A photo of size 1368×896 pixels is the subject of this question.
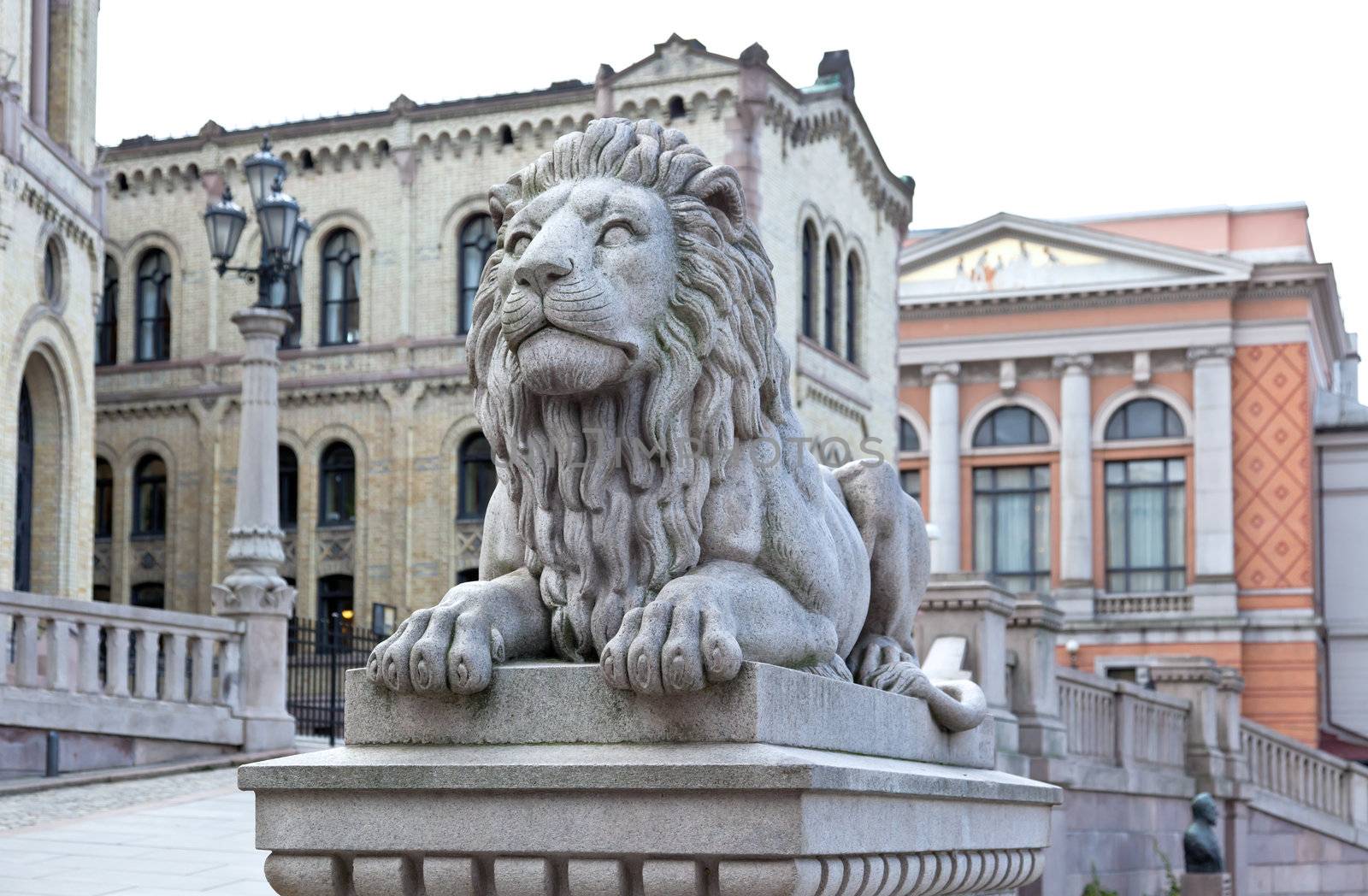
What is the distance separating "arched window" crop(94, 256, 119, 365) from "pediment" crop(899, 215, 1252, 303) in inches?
786

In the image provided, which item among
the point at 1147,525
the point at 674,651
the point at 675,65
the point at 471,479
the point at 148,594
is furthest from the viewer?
→ the point at 1147,525

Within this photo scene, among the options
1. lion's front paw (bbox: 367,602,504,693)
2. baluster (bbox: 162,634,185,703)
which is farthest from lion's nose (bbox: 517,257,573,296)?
baluster (bbox: 162,634,185,703)

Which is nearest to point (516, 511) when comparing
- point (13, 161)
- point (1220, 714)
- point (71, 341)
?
point (1220, 714)

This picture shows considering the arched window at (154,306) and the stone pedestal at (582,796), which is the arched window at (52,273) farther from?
the stone pedestal at (582,796)

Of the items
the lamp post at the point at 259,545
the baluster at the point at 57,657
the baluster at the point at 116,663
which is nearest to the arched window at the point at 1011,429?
the lamp post at the point at 259,545

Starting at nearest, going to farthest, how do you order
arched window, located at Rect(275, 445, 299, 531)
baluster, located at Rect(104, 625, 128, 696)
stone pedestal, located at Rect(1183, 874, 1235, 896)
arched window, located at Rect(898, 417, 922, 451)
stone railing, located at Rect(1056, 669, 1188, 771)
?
baluster, located at Rect(104, 625, 128, 696), stone pedestal, located at Rect(1183, 874, 1235, 896), stone railing, located at Rect(1056, 669, 1188, 771), arched window, located at Rect(275, 445, 299, 531), arched window, located at Rect(898, 417, 922, 451)

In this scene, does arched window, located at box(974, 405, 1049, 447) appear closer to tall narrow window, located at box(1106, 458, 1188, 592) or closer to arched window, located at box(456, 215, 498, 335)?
tall narrow window, located at box(1106, 458, 1188, 592)

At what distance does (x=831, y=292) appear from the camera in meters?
40.1

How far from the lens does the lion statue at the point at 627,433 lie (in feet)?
15.0

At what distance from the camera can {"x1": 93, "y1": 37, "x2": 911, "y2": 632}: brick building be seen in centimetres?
3797

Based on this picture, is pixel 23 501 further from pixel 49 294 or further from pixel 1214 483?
pixel 1214 483

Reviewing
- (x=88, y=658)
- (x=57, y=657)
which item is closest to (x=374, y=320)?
(x=88, y=658)

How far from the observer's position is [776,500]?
16.3ft

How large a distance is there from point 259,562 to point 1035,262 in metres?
37.0
